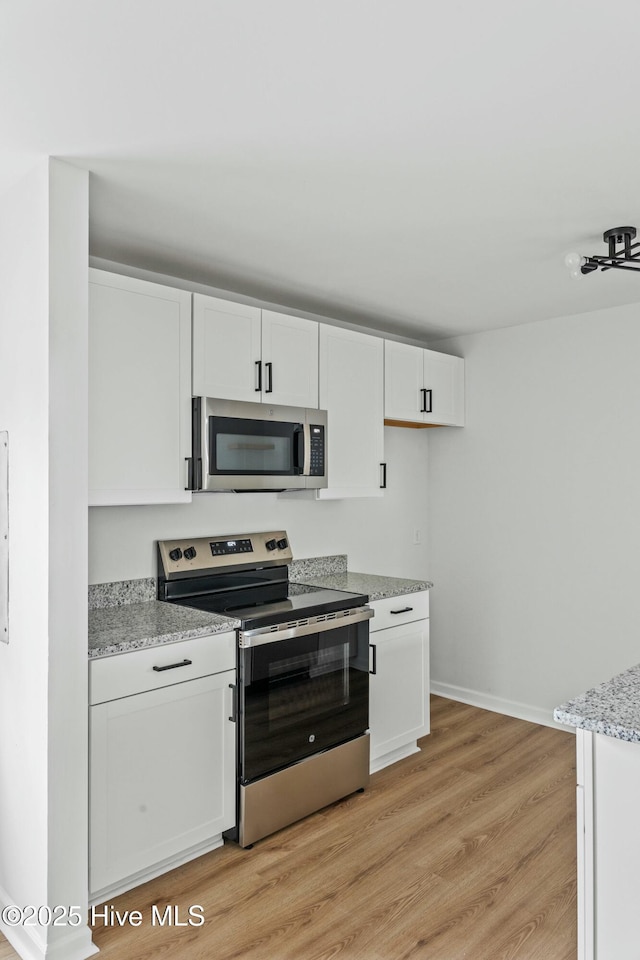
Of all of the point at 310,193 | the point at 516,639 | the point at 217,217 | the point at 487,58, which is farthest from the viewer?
the point at 516,639

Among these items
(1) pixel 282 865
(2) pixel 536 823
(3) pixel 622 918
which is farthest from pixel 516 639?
(3) pixel 622 918

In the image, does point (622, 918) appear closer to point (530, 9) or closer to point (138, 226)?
point (530, 9)

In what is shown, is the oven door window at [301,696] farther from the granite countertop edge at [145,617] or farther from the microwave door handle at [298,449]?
the microwave door handle at [298,449]

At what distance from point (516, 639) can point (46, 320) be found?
334 cm

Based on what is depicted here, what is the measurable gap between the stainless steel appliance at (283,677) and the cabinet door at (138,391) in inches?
20.7

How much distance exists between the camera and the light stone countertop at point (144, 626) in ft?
7.61

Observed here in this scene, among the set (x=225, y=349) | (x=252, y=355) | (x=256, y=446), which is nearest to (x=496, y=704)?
(x=256, y=446)

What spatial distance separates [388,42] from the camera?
1.49 meters

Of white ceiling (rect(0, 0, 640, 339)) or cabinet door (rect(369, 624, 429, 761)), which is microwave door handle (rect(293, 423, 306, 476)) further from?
cabinet door (rect(369, 624, 429, 761))

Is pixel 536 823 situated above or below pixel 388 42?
below

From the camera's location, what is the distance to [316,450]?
131 inches

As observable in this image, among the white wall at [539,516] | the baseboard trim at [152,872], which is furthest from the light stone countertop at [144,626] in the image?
the white wall at [539,516]

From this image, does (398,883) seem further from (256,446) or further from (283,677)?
(256,446)

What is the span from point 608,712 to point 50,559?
1.59 metres
